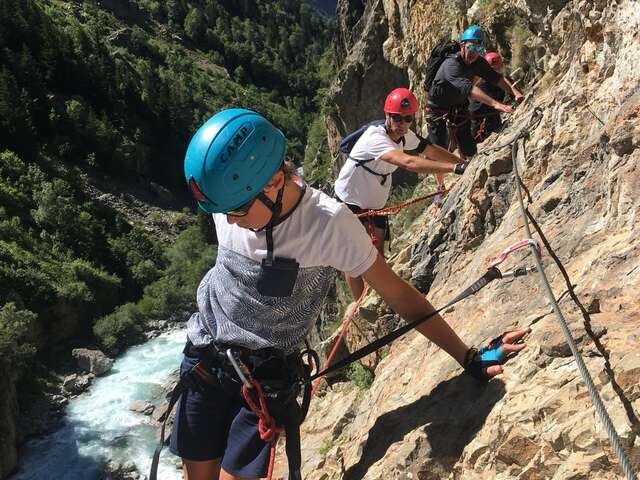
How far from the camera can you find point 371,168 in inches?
191

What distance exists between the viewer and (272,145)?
2256 mm

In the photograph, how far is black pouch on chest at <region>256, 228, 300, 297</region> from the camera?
2336 mm

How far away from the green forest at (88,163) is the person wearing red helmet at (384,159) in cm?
2700

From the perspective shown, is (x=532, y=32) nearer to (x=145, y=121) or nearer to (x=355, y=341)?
(x=355, y=341)

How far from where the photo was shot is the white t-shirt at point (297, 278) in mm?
2309

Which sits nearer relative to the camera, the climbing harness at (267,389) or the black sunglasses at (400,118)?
the climbing harness at (267,389)

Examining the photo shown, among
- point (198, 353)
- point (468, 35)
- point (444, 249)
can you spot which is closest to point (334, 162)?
point (468, 35)

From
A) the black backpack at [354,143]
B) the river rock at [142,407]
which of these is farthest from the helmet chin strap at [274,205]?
the river rock at [142,407]

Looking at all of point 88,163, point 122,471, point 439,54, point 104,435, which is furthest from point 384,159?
point 88,163

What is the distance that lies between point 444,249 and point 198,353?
3.10 metres

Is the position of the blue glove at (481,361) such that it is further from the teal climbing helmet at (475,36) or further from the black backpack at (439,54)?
the black backpack at (439,54)

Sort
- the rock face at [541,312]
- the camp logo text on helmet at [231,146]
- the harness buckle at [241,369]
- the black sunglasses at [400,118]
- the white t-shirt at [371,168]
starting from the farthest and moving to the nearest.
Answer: the white t-shirt at [371,168] → the black sunglasses at [400,118] → the harness buckle at [241,369] → the camp logo text on helmet at [231,146] → the rock face at [541,312]

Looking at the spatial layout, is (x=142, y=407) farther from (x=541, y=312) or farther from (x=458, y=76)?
(x=541, y=312)

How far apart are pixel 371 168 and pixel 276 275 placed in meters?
2.72
